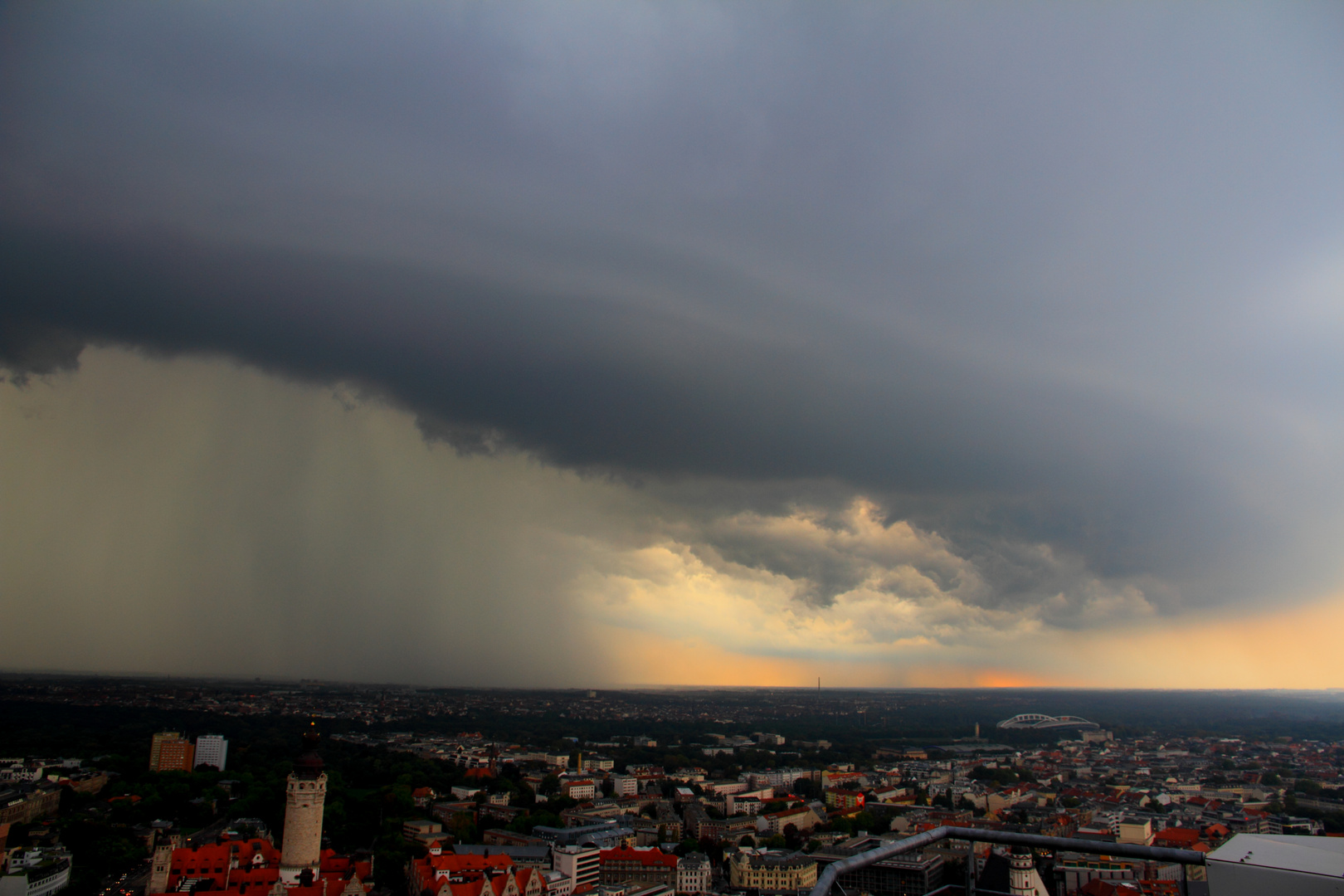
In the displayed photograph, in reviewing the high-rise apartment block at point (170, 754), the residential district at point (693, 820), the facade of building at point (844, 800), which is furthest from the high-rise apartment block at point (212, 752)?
the facade of building at point (844, 800)

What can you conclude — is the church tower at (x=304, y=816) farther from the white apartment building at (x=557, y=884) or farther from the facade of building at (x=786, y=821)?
the facade of building at (x=786, y=821)

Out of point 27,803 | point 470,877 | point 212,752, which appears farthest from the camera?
point 212,752

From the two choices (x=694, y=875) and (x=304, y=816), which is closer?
(x=304, y=816)

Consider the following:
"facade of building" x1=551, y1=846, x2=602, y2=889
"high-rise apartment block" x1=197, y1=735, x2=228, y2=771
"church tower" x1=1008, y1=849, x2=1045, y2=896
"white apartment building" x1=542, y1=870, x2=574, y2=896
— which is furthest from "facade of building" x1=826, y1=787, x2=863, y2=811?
"church tower" x1=1008, y1=849, x2=1045, y2=896

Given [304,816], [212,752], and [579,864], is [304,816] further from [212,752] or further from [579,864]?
[212,752]

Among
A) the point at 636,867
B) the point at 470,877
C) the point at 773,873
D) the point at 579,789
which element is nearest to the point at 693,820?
the point at 579,789

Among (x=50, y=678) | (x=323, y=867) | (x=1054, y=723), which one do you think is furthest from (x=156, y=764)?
(x=1054, y=723)

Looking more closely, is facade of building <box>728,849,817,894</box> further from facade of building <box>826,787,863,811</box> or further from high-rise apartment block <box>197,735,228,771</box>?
high-rise apartment block <box>197,735,228,771</box>
